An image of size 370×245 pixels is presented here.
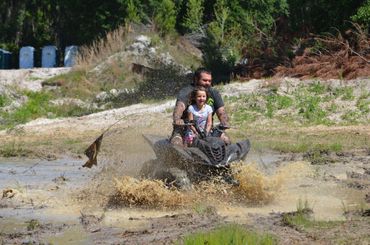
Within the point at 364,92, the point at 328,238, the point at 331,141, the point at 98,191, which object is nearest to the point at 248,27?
the point at 364,92

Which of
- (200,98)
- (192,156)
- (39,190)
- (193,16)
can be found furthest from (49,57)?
Result: (192,156)

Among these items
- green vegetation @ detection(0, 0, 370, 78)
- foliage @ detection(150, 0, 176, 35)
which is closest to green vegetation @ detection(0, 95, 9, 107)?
green vegetation @ detection(0, 0, 370, 78)

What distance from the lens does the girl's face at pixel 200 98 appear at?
1113 centimetres

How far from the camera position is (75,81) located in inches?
1283

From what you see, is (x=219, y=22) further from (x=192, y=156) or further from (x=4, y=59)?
(x=192, y=156)

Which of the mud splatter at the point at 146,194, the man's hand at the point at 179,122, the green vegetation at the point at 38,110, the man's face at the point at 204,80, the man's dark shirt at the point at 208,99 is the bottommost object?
the green vegetation at the point at 38,110

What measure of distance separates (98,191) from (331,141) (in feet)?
26.2

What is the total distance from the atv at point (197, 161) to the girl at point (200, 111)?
15.5 inches

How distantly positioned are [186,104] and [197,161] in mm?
1291

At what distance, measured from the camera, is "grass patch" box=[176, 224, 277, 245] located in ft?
22.3

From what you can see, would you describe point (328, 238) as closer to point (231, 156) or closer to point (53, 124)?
point (231, 156)

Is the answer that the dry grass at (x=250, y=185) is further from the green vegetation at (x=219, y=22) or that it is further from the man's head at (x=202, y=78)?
the green vegetation at (x=219, y=22)

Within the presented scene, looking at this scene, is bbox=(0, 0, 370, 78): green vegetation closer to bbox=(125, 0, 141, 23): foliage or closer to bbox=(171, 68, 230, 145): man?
bbox=(125, 0, 141, 23): foliage

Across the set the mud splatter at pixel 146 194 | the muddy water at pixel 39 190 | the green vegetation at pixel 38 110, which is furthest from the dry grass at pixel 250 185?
the green vegetation at pixel 38 110
